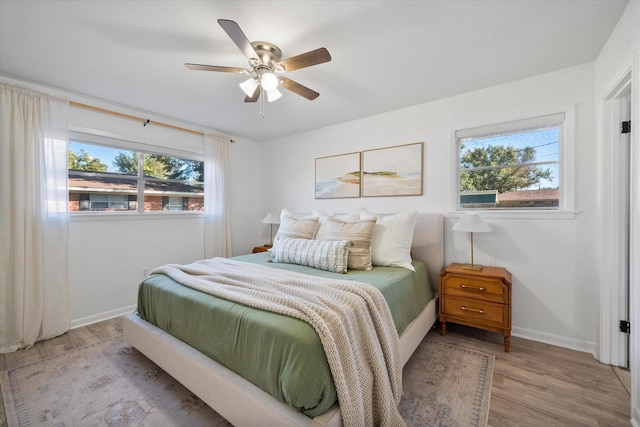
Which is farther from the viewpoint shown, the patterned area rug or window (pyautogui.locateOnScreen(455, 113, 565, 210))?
window (pyautogui.locateOnScreen(455, 113, 565, 210))

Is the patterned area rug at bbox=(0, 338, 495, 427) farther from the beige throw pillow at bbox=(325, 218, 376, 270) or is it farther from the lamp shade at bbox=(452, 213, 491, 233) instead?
the lamp shade at bbox=(452, 213, 491, 233)

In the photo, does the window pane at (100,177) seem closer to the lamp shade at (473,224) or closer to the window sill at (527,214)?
the lamp shade at (473,224)

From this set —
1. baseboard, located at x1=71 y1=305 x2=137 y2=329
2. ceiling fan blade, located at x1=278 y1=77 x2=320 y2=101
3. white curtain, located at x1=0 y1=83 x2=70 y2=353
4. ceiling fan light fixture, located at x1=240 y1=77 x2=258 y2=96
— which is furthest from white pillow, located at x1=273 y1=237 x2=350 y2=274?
white curtain, located at x1=0 y1=83 x2=70 y2=353

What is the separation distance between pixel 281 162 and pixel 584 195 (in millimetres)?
3648

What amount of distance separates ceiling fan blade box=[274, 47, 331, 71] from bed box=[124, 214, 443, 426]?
1.68 m

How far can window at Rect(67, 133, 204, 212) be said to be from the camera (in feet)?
9.23

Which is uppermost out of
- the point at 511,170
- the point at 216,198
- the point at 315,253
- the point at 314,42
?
the point at 314,42

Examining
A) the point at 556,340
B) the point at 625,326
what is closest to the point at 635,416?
the point at 625,326

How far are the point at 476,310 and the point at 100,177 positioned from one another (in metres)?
4.13

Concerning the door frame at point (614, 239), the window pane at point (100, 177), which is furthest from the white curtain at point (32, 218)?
the door frame at point (614, 239)

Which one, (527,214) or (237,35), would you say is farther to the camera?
(527,214)

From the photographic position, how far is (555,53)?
2031mm

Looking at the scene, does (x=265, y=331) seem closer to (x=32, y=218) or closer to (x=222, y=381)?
(x=222, y=381)

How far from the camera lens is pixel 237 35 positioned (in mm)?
1480
